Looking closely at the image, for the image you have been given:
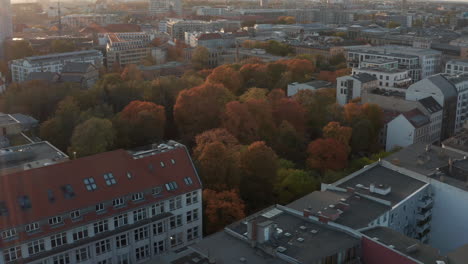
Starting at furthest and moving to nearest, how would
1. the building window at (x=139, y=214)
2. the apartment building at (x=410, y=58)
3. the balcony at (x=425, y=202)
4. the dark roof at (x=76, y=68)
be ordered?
the apartment building at (x=410, y=58), the dark roof at (x=76, y=68), the balcony at (x=425, y=202), the building window at (x=139, y=214)

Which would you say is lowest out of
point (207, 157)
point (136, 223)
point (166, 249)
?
point (166, 249)

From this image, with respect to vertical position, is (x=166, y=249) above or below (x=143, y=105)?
below

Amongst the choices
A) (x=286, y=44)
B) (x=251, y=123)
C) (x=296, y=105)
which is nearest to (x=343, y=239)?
(x=251, y=123)

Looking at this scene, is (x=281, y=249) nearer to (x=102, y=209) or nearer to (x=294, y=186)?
(x=102, y=209)

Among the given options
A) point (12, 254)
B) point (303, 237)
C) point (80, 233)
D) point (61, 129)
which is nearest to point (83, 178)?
point (80, 233)

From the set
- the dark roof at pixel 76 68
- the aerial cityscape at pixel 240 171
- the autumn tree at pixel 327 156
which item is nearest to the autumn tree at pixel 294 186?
the aerial cityscape at pixel 240 171

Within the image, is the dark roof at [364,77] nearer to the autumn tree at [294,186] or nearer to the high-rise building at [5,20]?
the autumn tree at [294,186]

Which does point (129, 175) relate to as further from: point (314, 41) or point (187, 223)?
point (314, 41)
